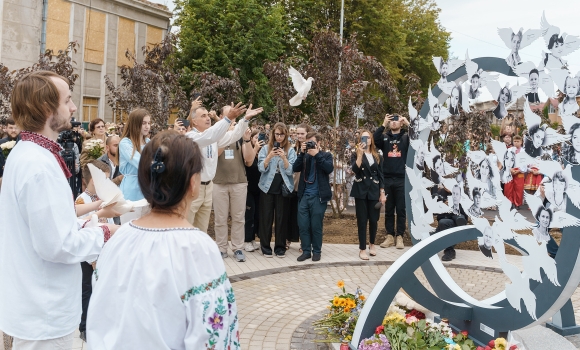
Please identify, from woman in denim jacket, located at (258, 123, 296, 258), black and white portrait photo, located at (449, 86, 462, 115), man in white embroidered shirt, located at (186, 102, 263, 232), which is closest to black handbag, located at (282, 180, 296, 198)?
woman in denim jacket, located at (258, 123, 296, 258)

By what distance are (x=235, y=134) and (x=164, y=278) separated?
5275mm

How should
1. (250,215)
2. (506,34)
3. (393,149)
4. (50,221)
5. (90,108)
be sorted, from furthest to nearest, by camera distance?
(90,108) < (393,149) < (250,215) < (506,34) < (50,221)

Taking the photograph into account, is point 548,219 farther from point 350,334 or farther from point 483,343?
point 350,334

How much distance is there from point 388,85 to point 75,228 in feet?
33.1

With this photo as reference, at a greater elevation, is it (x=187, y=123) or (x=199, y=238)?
(x=187, y=123)

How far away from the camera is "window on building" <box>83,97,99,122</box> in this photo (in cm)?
2530

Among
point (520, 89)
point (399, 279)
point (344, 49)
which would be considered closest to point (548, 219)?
point (520, 89)

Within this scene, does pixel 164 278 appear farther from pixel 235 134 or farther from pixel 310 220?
pixel 310 220

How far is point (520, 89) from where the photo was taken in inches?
144

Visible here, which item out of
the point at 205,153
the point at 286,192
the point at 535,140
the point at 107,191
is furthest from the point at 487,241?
the point at 286,192

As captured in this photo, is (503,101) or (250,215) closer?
(503,101)

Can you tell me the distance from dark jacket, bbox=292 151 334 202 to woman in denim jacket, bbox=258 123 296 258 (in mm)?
208

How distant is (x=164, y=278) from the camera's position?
78.3 inches

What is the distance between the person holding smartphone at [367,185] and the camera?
8305 mm
